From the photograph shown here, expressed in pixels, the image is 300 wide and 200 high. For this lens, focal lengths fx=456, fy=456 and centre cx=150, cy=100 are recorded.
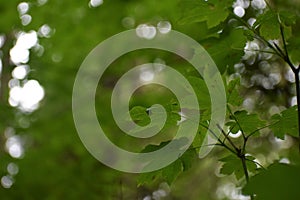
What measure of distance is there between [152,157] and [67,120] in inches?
111

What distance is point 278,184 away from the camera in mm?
539

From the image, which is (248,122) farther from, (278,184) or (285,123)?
(278,184)

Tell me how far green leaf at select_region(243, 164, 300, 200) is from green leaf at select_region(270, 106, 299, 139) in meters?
0.46

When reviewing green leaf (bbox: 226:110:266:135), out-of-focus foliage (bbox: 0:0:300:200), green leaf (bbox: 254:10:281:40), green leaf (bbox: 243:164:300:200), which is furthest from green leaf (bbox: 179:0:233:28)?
green leaf (bbox: 243:164:300:200)

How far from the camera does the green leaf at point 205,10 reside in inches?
45.1

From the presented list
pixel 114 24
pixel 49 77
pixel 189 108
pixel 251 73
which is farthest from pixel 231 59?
pixel 49 77

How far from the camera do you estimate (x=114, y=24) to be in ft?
12.1

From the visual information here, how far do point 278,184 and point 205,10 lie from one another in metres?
0.70

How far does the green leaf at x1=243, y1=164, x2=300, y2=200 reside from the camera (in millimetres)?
534

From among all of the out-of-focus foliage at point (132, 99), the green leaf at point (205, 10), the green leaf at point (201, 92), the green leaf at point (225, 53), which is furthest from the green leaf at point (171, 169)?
the green leaf at point (205, 10)

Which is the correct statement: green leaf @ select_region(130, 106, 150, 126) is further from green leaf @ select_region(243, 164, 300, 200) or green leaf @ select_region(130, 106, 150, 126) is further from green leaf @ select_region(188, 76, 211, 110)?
green leaf @ select_region(243, 164, 300, 200)

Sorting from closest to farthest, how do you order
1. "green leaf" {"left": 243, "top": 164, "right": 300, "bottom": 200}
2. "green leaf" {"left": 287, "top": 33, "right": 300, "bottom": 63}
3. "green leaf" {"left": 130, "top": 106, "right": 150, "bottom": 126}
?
1. "green leaf" {"left": 243, "top": 164, "right": 300, "bottom": 200}
2. "green leaf" {"left": 130, "top": 106, "right": 150, "bottom": 126}
3. "green leaf" {"left": 287, "top": 33, "right": 300, "bottom": 63}

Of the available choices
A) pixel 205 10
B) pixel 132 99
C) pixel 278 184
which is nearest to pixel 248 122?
pixel 205 10

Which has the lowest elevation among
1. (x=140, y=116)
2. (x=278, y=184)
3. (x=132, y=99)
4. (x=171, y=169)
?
(x=132, y=99)
